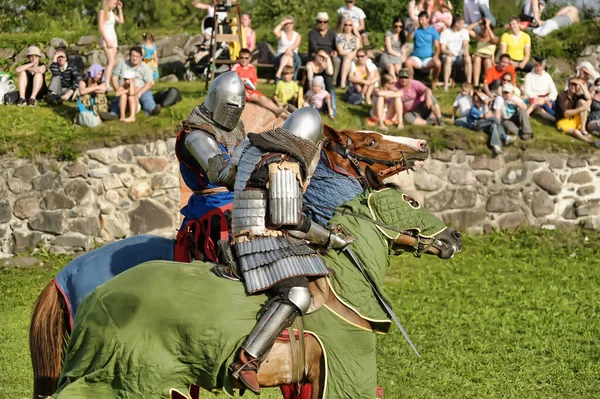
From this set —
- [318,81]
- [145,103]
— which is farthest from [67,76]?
[318,81]

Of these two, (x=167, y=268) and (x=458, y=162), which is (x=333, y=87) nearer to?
(x=458, y=162)

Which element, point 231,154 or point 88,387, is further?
point 231,154

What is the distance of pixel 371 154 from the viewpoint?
6176 mm

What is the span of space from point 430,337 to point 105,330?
17.8 ft

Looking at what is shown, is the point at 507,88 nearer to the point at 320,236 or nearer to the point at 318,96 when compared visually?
the point at 318,96

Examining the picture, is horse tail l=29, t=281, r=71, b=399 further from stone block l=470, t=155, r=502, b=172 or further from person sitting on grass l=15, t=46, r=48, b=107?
stone block l=470, t=155, r=502, b=172

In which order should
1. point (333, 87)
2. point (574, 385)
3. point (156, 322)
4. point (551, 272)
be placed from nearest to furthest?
1. point (156, 322)
2. point (574, 385)
3. point (551, 272)
4. point (333, 87)

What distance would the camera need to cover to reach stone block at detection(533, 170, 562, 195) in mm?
14477

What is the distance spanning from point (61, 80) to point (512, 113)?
655 centimetres

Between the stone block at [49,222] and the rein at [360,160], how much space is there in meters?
7.86

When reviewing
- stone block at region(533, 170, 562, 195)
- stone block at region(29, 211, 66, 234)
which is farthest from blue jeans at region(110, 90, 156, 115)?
stone block at region(533, 170, 562, 195)

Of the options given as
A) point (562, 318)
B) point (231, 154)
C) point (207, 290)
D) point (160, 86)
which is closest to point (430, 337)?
point (562, 318)

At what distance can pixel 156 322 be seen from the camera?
529 cm

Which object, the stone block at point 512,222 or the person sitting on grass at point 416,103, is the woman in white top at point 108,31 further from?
the stone block at point 512,222
